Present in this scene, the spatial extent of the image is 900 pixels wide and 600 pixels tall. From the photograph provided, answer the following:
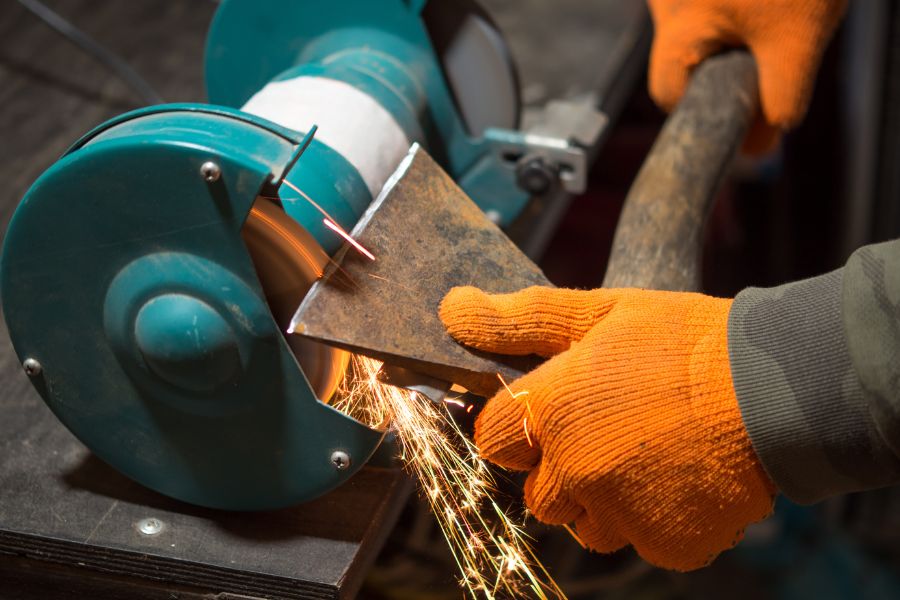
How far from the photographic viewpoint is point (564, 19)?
94.1 inches

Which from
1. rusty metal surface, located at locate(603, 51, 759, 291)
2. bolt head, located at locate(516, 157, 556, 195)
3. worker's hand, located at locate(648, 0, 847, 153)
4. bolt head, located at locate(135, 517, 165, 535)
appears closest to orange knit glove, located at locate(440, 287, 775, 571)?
rusty metal surface, located at locate(603, 51, 759, 291)

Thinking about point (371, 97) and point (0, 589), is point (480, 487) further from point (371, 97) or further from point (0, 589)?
point (0, 589)

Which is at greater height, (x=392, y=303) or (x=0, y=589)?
(x=392, y=303)

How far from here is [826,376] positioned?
889mm

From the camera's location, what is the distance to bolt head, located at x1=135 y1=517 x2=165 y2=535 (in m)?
1.11

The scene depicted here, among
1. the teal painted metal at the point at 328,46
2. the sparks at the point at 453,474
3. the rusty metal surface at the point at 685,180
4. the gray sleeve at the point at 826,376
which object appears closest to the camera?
the gray sleeve at the point at 826,376

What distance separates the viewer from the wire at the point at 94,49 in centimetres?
205

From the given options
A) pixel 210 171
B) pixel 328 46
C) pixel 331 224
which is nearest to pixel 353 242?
pixel 331 224

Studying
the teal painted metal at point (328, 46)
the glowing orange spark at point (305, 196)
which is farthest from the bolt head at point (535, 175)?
the glowing orange spark at point (305, 196)

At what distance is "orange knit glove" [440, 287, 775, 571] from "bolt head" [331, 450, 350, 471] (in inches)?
6.6

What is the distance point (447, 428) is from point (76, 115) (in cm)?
129

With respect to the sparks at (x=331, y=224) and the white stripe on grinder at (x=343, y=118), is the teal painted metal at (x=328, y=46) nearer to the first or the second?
the white stripe on grinder at (x=343, y=118)

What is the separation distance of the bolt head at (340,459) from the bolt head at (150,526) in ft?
0.82

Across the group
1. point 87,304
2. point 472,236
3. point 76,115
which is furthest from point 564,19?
point 87,304
